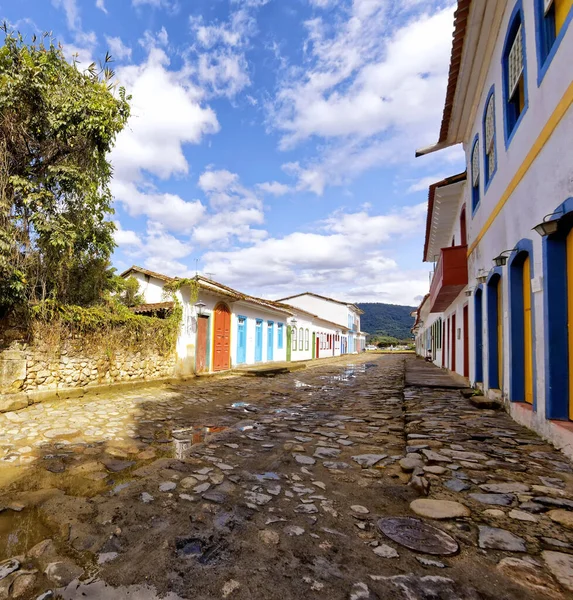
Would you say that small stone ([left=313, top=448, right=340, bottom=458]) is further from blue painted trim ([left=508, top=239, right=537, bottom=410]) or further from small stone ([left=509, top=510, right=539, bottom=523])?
blue painted trim ([left=508, top=239, right=537, bottom=410])

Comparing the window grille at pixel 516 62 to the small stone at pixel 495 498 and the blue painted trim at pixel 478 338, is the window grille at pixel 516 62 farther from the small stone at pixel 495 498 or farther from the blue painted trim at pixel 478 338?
the small stone at pixel 495 498

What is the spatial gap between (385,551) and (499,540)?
26.1 inches

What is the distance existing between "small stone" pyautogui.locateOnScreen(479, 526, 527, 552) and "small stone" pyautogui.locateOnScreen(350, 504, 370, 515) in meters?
0.74

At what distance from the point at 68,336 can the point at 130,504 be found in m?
6.45

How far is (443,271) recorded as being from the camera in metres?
9.11

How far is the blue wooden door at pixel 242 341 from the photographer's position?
15742mm

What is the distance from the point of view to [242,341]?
16.1 m

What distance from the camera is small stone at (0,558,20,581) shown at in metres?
1.85

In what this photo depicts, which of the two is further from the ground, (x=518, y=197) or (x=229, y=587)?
(x=518, y=197)

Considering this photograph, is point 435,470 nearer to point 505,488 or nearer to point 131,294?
point 505,488

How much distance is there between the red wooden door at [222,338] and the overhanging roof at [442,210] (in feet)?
27.7

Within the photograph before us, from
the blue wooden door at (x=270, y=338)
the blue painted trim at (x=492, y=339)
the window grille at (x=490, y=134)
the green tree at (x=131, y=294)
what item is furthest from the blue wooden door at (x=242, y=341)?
the window grille at (x=490, y=134)

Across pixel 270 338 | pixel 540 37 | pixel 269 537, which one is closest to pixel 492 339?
pixel 540 37

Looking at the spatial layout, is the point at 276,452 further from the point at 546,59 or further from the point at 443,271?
the point at 443,271
